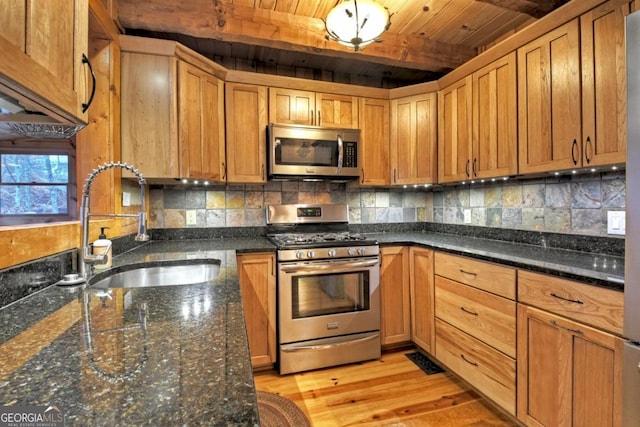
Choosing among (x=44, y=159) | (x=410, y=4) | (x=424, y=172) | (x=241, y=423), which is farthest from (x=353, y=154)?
(x=44, y=159)

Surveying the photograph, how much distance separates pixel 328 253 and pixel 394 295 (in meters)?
0.71

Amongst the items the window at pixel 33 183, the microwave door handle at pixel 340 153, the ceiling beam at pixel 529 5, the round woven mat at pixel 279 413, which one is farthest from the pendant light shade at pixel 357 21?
the window at pixel 33 183

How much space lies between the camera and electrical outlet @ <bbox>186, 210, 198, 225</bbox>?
2.59 m

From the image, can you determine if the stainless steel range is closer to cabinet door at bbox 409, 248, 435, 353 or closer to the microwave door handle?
cabinet door at bbox 409, 248, 435, 353

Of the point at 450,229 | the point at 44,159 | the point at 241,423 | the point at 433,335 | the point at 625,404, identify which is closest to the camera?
the point at 241,423

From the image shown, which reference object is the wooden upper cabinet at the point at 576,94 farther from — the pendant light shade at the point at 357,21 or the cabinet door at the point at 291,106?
the cabinet door at the point at 291,106

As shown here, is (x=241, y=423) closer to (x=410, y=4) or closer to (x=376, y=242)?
(x=376, y=242)

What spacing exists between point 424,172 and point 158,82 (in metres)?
2.21

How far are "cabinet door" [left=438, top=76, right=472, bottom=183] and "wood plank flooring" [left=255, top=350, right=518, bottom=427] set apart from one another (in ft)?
5.05

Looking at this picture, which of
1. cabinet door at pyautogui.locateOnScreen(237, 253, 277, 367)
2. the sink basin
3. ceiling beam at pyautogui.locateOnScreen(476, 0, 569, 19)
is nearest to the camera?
the sink basin

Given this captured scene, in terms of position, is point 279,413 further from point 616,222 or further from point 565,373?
point 616,222

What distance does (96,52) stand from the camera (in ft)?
6.10

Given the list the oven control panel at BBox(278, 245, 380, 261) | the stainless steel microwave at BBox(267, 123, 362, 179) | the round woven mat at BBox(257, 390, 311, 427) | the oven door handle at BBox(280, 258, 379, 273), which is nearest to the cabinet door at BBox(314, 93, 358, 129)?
the stainless steel microwave at BBox(267, 123, 362, 179)

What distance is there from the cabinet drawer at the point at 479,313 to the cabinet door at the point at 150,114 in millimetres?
2073
